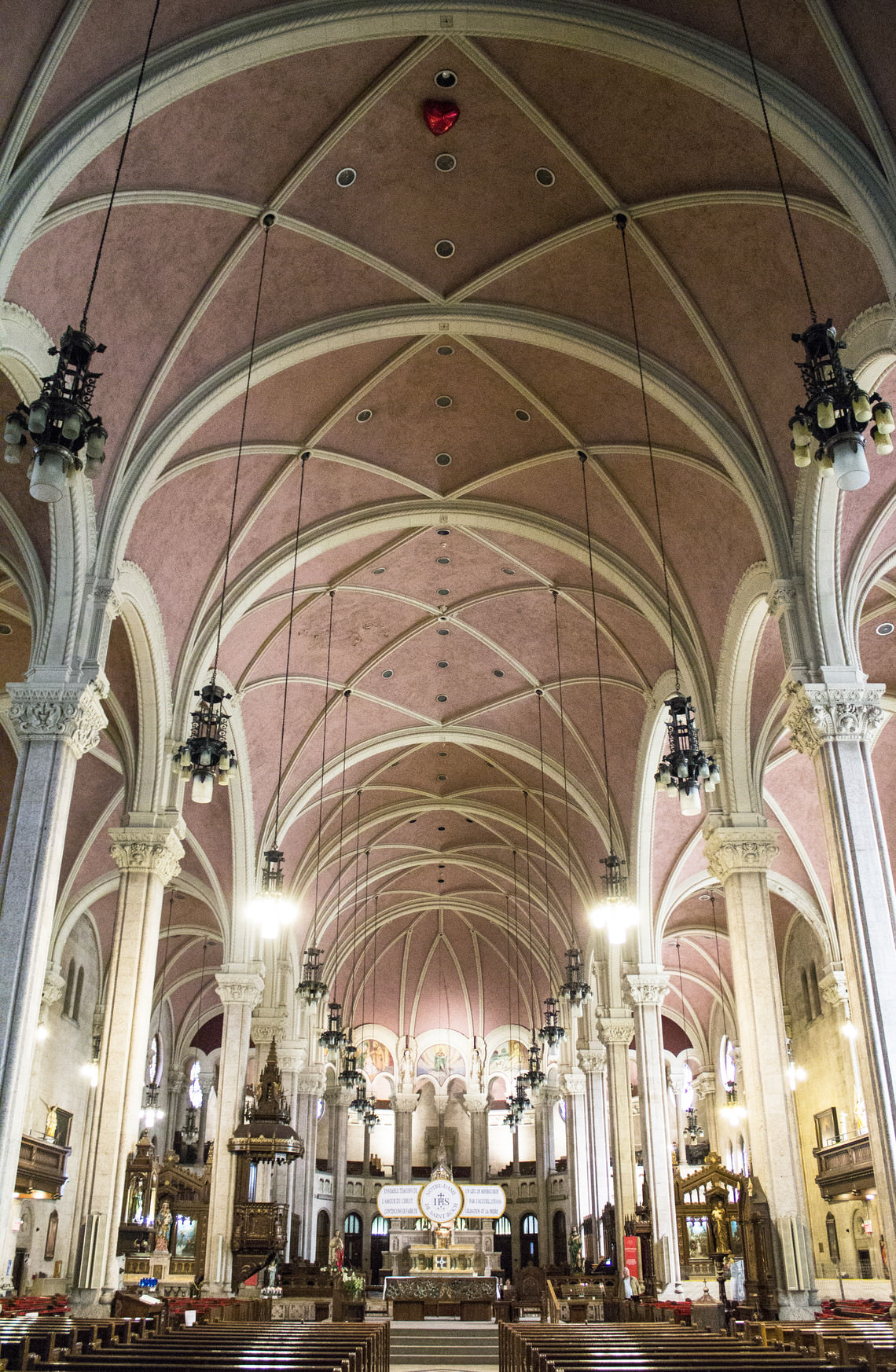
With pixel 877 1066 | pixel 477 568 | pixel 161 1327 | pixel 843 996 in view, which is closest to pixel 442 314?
pixel 477 568

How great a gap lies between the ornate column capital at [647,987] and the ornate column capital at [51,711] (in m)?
14.0

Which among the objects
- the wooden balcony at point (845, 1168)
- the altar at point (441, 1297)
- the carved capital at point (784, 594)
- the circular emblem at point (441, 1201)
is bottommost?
the altar at point (441, 1297)

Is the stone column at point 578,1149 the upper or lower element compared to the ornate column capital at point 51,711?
lower

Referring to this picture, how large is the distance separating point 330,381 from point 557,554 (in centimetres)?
569

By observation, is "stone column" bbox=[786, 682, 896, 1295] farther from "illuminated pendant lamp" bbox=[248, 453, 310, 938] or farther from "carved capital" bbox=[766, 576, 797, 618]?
"illuminated pendant lamp" bbox=[248, 453, 310, 938]

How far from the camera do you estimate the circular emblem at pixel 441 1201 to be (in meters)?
28.6

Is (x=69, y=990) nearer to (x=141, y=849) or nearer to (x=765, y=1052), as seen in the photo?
(x=141, y=849)

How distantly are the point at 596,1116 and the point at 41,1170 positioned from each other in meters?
14.9

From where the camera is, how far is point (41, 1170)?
2342 cm

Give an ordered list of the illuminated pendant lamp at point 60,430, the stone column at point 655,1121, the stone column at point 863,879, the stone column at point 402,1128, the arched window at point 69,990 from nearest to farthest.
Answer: the illuminated pendant lamp at point 60,430 → the stone column at point 863,879 → the stone column at point 655,1121 → the arched window at point 69,990 → the stone column at point 402,1128

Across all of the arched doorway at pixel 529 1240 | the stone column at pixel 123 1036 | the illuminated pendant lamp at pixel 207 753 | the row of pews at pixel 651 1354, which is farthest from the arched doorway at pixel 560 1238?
the illuminated pendant lamp at pixel 207 753

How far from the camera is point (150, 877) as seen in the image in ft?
50.2

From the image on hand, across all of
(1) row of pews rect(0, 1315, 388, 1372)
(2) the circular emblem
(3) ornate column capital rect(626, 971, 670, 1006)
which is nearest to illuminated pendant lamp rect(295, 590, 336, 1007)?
(3) ornate column capital rect(626, 971, 670, 1006)

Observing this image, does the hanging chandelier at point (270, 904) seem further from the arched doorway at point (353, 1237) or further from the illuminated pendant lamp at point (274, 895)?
the arched doorway at point (353, 1237)
